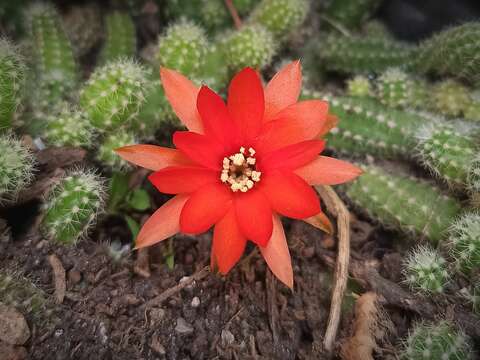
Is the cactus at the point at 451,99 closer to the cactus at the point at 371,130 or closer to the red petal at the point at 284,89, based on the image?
the cactus at the point at 371,130

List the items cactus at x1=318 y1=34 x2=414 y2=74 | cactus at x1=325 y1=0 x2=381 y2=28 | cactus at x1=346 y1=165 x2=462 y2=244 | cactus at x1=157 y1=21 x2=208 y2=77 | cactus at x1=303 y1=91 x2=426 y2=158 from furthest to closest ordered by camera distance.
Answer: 1. cactus at x1=325 y1=0 x2=381 y2=28
2. cactus at x1=318 y1=34 x2=414 y2=74
3. cactus at x1=303 y1=91 x2=426 y2=158
4. cactus at x1=157 y1=21 x2=208 y2=77
5. cactus at x1=346 y1=165 x2=462 y2=244

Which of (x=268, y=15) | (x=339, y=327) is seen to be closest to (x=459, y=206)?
(x=339, y=327)

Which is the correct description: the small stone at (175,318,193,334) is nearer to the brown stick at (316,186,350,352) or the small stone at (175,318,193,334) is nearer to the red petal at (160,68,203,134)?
the brown stick at (316,186,350,352)

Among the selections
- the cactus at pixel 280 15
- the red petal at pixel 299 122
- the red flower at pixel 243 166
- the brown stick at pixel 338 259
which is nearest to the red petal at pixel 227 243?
the red flower at pixel 243 166

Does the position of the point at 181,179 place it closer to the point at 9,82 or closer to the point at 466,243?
the point at 9,82

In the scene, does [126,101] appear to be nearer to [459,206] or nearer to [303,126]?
[303,126]

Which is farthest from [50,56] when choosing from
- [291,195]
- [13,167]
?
[291,195]

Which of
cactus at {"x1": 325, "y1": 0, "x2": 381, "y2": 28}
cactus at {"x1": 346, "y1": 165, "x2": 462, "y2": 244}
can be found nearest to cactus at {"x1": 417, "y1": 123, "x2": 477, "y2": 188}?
cactus at {"x1": 346, "y1": 165, "x2": 462, "y2": 244}
